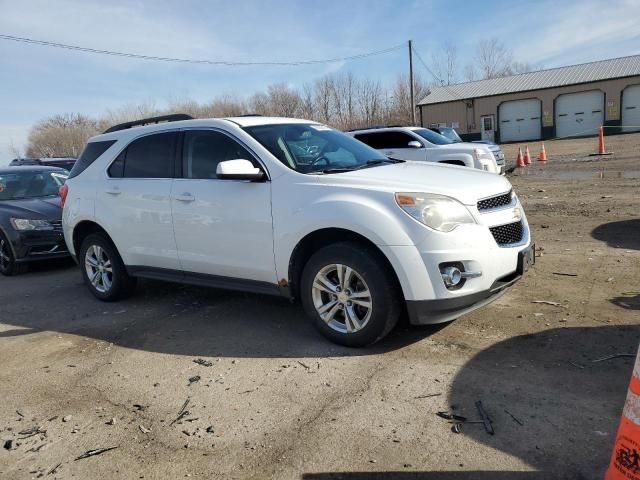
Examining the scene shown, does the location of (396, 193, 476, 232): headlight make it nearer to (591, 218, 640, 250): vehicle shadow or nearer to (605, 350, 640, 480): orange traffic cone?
(605, 350, 640, 480): orange traffic cone

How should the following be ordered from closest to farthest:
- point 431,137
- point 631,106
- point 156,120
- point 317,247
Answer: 1. point 317,247
2. point 156,120
3. point 431,137
4. point 631,106

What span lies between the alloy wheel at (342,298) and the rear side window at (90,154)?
324 cm

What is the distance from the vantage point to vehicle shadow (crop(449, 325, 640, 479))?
2.68 m

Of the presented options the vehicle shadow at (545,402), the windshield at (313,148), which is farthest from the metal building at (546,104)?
the vehicle shadow at (545,402)

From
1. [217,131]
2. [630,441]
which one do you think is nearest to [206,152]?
[217,131]

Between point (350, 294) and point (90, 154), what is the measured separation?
151 inches

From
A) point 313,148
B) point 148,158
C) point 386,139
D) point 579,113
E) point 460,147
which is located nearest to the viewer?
point 313,148

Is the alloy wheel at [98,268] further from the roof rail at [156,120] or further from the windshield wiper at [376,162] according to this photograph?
the windshield wiper at [376,162]

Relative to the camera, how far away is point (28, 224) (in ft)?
25.8

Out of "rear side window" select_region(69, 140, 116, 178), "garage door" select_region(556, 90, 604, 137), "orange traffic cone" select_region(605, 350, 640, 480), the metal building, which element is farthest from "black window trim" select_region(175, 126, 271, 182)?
"garage door" select_region(556, 90, 604, 137)

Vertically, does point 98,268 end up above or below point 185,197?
below

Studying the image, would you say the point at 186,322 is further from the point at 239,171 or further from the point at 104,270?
the point at 239,171

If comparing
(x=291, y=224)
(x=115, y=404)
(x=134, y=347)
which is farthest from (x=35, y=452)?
(x=291, y=224)

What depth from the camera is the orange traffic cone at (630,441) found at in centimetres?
211
